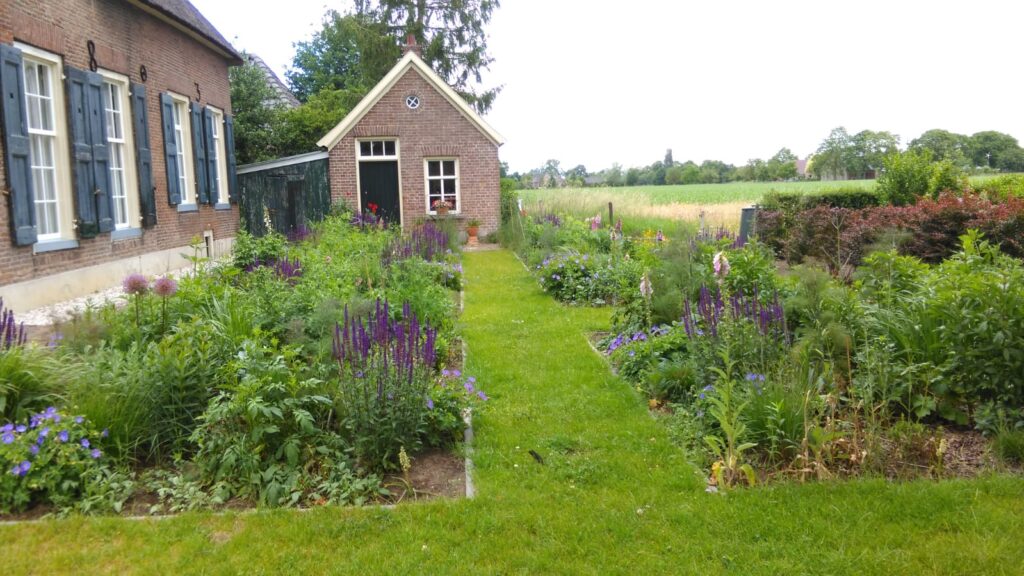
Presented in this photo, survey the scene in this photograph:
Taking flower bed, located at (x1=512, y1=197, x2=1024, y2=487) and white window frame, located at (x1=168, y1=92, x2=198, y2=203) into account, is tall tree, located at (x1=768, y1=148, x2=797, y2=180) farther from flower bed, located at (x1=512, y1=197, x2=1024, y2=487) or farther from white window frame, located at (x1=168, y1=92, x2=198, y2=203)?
flower bed, located at (x1=512, y1=197, x2=1024, y2=487)

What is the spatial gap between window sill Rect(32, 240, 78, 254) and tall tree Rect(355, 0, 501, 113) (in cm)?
2048

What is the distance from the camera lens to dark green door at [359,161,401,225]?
2006cm

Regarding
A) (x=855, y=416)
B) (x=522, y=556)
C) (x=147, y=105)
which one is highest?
(x=147, y=105)

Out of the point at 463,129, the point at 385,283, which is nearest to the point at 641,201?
the point at 463,129

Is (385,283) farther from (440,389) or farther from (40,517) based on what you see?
(40,517)

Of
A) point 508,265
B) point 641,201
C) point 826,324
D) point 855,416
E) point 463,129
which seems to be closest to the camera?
point 855,416

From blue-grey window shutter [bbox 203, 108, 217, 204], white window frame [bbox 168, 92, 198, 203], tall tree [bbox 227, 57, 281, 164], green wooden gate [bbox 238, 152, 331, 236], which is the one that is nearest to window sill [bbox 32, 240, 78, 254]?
white window frame [bbox 168, 92, 198, 203]

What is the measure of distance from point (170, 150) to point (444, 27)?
17.6m

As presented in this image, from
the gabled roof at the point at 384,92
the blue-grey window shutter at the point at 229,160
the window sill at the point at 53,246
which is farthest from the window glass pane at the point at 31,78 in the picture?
the gabled roof at the point at 384,92

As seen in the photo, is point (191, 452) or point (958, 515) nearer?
point (958, 515)

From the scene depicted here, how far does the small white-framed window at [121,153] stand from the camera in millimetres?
11688

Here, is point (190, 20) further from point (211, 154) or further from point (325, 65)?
→ point (325, 65)

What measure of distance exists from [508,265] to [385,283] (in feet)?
22.3

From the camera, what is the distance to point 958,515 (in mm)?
3551
